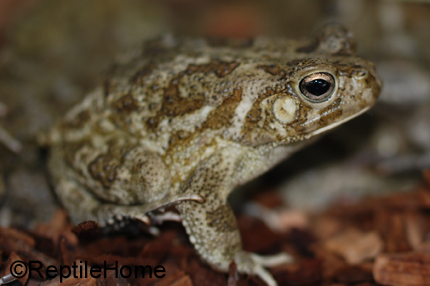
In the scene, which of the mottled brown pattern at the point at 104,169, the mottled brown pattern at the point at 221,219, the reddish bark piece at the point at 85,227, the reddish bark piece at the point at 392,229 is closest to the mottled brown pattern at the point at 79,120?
the mottled brown pattern at the point at 104,169

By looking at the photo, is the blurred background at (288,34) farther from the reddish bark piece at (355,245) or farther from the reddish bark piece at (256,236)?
the reddish bark piece at (355,245)

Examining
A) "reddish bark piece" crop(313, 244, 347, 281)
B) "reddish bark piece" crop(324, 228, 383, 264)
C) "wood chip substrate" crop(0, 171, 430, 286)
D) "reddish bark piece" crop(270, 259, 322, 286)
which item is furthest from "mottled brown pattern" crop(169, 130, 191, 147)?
"reddish bark piece" crop(324, 228, 383, 264)

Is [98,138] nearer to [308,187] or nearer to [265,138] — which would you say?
[265,138]

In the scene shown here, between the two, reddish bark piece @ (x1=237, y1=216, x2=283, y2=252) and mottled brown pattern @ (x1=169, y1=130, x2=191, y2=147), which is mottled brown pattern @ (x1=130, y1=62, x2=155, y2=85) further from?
reddish bark piece @ (x1=237, y1=216, x2=283, y2=252)

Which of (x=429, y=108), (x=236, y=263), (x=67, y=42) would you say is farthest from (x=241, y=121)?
(x=67, y=42)

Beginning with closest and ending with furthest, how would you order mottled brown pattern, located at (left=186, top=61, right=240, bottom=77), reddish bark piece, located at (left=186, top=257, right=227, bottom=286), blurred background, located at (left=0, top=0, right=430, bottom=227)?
1. reddish bark piece, located at (left=186, top=257, right=227, bottom=286)
2. mottled brown pattern, located at (left=186, top=61, right=240, bottom=77)
3. blurred background, located at (left=0, top=0, right=430, bottom=227)

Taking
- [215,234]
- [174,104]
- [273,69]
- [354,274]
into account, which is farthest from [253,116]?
[354,274]

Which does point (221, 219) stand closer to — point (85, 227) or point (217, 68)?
point (85, 227)
